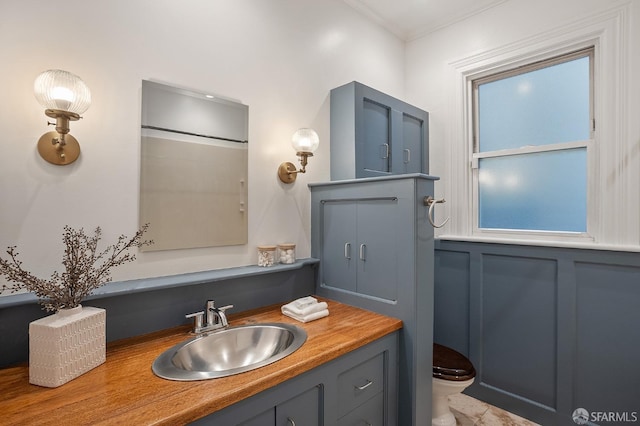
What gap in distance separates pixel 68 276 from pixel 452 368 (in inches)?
74.3

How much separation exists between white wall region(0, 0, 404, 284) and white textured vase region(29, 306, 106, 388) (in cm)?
28

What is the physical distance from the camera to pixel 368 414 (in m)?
1.38

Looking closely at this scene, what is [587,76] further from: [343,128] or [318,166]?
[318,166]

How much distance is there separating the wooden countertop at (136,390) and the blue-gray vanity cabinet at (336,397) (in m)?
0.05

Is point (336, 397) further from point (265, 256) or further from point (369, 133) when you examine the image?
point (369, 133)

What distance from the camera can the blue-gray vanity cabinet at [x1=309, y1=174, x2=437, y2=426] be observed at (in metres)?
1.48


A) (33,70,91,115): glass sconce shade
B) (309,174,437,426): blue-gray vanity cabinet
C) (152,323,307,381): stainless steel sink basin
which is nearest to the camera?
(33,70,91,115): glass sconce shade

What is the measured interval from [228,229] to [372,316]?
0.87 metres

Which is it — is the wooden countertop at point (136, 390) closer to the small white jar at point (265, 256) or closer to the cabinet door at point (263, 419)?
the cabinet door at point (263, 419)

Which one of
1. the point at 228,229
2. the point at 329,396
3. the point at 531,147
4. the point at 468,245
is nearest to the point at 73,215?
the point at 228,229

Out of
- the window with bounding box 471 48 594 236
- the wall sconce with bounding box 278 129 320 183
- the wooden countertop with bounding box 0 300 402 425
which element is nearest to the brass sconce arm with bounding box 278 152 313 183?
the wall sconce with bounding box 278 129 320 183

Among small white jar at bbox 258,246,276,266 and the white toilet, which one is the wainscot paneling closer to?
the white toilet

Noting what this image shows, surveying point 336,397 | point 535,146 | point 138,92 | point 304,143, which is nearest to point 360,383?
point 336,397

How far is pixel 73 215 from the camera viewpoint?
47.4 inches
